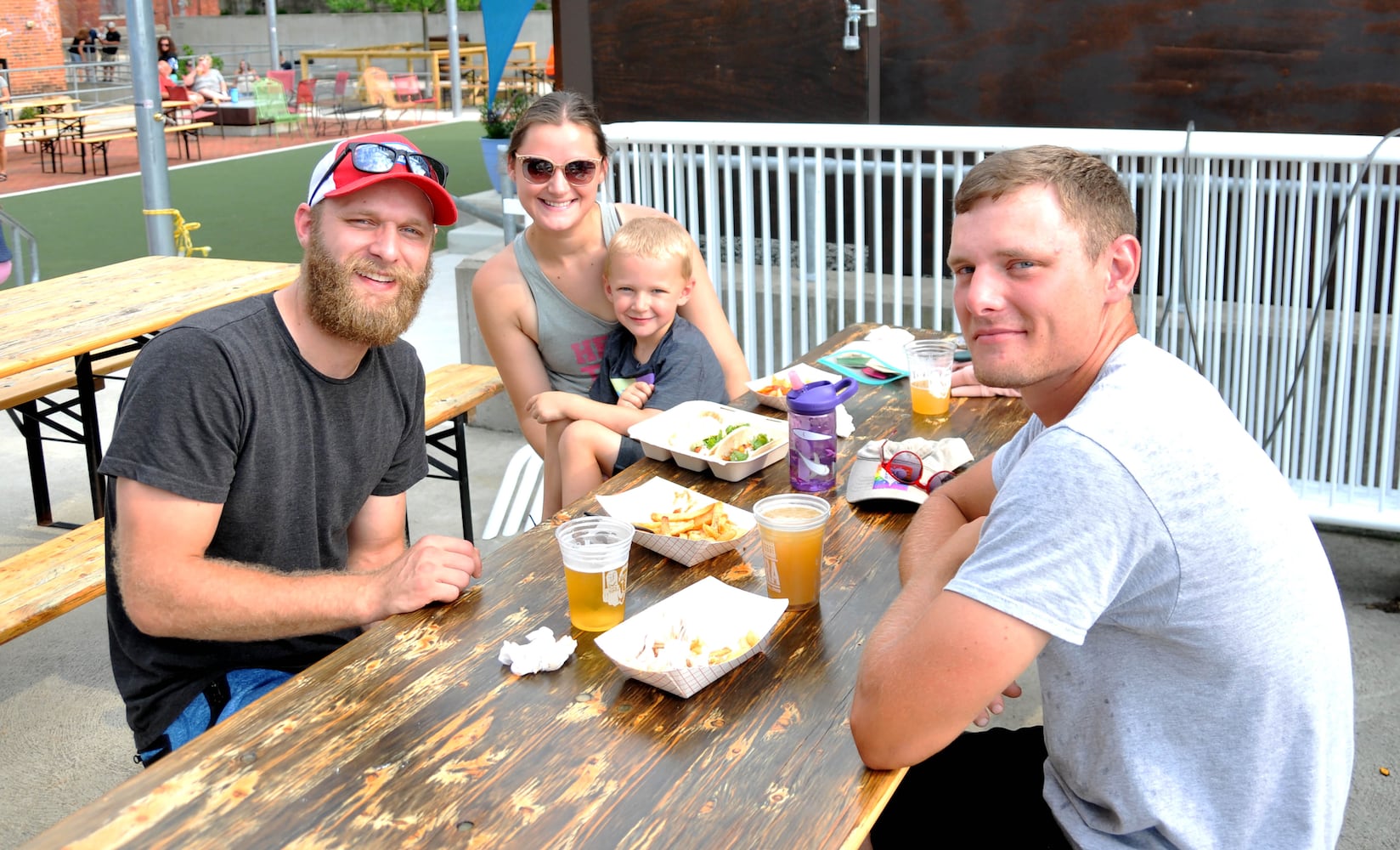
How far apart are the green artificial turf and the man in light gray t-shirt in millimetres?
10037

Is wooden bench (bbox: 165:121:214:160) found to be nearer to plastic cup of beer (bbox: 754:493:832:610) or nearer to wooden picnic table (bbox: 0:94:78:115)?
wooden picnic table (bbox: 0:94:78:115)

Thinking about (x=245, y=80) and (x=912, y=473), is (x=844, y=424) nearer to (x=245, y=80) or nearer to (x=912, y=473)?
(x=912, y=473)

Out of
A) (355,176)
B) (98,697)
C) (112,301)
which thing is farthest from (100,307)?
(355,176)

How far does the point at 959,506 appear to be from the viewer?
8.13 ft

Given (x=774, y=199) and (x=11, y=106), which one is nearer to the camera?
(x=774, y=199)

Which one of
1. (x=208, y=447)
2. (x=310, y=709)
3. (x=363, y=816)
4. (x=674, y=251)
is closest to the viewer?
(x=363, y=816)

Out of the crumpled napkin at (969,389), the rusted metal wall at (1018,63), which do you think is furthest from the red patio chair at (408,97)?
the crumpled napkin at (969,389)

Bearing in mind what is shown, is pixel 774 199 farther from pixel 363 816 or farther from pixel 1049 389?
pixel 363 816

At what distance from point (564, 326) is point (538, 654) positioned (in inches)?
75.2

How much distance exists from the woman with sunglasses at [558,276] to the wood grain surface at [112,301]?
146 cm

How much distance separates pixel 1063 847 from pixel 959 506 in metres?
→ 0.73

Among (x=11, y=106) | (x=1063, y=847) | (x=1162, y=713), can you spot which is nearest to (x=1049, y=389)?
(x=1162, y=713)

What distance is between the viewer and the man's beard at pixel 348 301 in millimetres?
2527

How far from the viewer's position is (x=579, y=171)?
366 cm
